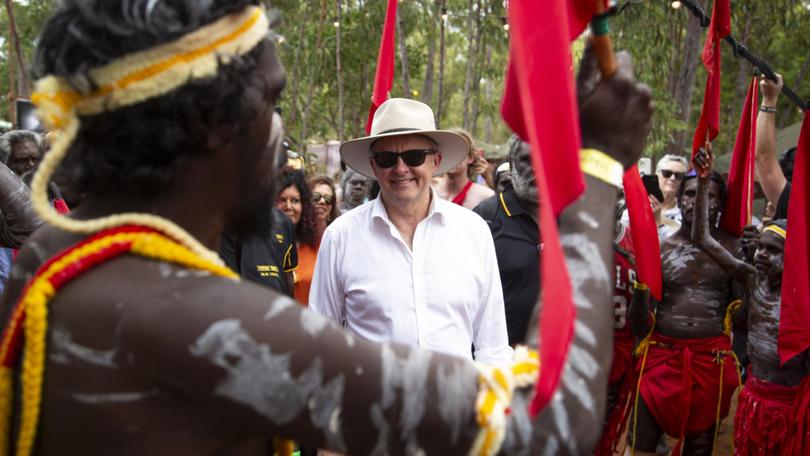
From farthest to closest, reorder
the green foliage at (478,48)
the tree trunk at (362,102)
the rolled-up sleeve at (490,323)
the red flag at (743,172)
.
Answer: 1. the tree trunk at (362,102)
2. the green foliage at (478,48)
3. the red flag at (743,172)
4. the rolled-up sleeve at (490,323)

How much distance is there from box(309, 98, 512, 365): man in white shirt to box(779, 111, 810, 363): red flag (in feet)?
5.72

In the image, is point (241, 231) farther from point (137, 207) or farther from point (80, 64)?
point (80, 64)

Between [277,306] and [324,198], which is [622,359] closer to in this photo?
[324,198]

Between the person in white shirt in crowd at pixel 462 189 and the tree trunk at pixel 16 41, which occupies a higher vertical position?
the tree trunk at pixel 16 41

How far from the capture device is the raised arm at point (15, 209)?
3250 millimetres

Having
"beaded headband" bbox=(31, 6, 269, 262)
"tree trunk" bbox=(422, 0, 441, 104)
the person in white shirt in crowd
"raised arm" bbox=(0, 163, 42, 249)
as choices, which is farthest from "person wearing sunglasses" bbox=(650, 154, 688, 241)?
"tree trunk" bbox=(422, 0, 441, 104)

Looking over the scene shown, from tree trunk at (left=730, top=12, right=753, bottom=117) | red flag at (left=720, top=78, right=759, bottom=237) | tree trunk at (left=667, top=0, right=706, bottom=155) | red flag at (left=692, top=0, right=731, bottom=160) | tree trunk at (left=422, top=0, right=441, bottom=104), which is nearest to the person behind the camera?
red flag at (left=692, top=0, right=731, bottom=160)

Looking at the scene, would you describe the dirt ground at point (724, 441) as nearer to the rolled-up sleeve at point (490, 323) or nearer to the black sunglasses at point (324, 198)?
the black sunglasses at point (324, 198)

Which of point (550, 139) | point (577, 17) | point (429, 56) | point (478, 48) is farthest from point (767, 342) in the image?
point (478, 48)

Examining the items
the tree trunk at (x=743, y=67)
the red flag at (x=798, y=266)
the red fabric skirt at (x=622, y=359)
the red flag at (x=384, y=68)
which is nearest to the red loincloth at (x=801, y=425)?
the red flag at (x=798, y=266)

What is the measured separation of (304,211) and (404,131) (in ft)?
8.49

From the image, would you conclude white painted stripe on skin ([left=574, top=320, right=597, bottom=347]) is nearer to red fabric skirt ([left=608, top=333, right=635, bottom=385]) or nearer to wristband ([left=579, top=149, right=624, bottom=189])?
wristband ([left=579, top=149, right=624, bottom=189])

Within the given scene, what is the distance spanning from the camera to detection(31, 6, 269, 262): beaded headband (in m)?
1.28

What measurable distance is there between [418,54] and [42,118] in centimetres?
1890
